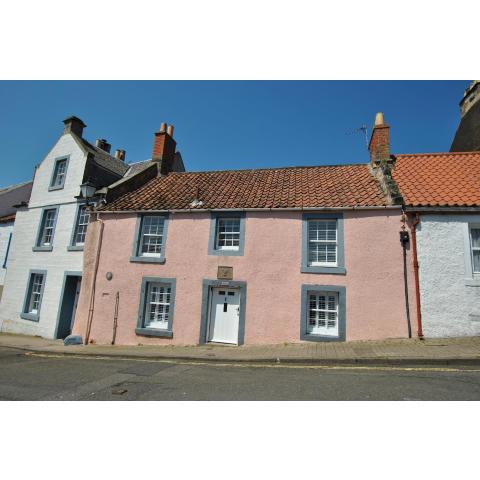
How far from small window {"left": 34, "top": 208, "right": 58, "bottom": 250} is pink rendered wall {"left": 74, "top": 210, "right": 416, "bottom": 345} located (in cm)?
382

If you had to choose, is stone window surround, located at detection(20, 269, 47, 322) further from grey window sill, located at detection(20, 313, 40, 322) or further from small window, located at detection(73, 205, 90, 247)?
small window, located at detection(73, 205, 90, 247)

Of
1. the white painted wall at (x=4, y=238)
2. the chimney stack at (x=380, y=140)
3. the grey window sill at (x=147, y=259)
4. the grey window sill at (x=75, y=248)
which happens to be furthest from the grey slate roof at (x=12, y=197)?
the chimney stack at (x=380, y=140)

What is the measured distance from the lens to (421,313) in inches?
368

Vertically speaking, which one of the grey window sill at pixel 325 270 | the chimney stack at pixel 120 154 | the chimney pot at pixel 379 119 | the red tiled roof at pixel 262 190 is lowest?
the grey window sill at pixel 325 270

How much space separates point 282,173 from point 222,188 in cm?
324

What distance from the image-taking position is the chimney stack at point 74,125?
52.8ft

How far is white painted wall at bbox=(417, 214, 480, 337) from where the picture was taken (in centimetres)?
916

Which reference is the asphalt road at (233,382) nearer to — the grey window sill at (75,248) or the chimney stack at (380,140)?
the grey window sill at (75,248)

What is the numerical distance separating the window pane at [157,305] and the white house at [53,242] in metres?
4.03

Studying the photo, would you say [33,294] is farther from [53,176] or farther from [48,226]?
[53,176]

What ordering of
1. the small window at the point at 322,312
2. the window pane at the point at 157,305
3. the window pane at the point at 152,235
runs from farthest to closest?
the window pane at the point at 152,235, the window pane at the point at 157,305, the small window at the point at 322,312

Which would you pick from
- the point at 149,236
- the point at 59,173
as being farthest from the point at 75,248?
the point at 59,173

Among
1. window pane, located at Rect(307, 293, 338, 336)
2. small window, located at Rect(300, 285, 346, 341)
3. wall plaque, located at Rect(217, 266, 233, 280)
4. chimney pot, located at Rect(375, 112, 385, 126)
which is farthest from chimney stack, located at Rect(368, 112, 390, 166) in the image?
wall plaque, located at Rect(217, 266, 233, 280)

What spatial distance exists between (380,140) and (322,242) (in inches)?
242
